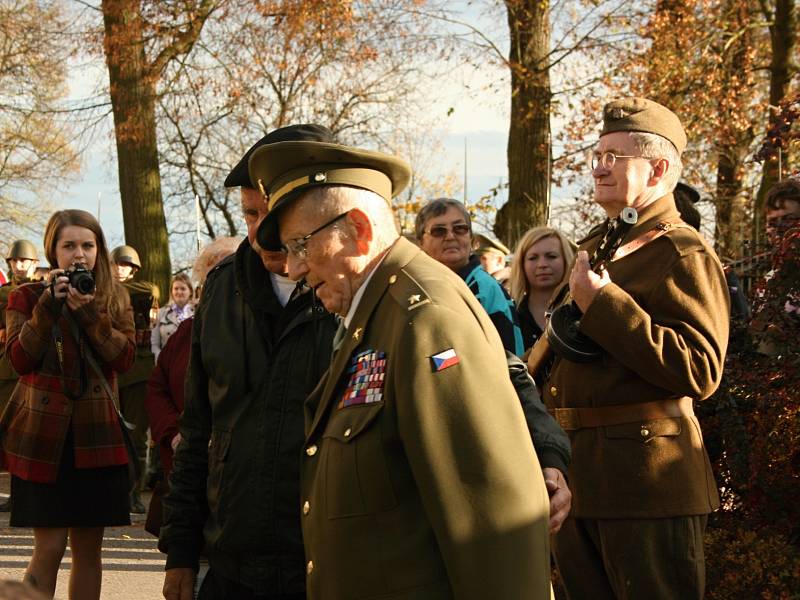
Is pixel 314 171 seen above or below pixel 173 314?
below

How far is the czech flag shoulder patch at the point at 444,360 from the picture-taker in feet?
7.54

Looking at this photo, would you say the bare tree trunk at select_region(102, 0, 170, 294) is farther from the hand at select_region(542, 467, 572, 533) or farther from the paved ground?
the hand at select_region(542, 467, 572, 533)

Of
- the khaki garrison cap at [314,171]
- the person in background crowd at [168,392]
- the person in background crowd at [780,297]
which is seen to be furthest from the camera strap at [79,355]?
the person in background crowd at [780,297]

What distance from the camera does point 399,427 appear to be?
2.34m

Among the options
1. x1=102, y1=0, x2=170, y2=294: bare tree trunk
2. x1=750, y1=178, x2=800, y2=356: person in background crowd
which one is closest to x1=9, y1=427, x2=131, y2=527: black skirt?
x1=750, y1=178, x2=800, y2=356: person in background crowd

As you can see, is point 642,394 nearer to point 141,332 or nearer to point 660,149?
point 660,149

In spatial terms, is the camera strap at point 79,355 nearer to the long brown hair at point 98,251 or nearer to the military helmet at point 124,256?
the long brown hair at point 98,251

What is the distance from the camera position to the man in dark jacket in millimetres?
3176

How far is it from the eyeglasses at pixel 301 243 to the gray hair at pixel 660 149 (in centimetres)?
180

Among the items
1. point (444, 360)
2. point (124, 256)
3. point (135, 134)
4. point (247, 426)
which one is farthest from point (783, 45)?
point (444, 360)

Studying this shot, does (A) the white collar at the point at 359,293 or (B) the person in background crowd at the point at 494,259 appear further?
(B) the person in background crowd at the point at 494,259

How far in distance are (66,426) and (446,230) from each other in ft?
7.94

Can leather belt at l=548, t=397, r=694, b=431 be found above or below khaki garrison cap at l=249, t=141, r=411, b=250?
below

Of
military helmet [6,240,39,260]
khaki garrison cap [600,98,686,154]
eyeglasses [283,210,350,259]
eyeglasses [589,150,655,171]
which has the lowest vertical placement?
eyeglasses [283,210,350,259]
